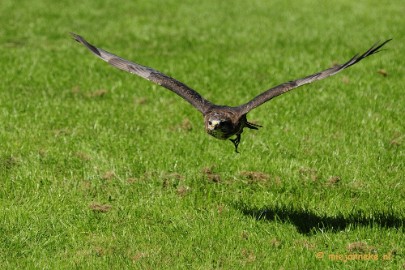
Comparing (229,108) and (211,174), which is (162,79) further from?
(211,174)

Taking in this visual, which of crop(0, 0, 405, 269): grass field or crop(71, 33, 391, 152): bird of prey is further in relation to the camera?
crop(71, 33, 391, 152): bird of prey

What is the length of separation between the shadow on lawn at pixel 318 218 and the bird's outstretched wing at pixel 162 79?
1298 mm

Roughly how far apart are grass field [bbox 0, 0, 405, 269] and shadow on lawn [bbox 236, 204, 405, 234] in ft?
0.08

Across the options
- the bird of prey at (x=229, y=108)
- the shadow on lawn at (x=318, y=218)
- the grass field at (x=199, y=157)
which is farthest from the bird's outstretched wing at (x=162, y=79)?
the shadow on lawn at (x=318, y=218)

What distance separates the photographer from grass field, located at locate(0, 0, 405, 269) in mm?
7277

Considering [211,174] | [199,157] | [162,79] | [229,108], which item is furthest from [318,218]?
[162,79]

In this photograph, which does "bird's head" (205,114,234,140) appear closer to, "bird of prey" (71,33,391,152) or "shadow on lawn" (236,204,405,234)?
"bird of prey" (71,33,391,152)

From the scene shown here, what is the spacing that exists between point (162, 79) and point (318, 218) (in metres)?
2.40

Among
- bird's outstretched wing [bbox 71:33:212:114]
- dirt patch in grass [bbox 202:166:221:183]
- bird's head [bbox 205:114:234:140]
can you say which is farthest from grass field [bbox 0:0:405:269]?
bird's outstretched wing [bbox 71:33:212:114]

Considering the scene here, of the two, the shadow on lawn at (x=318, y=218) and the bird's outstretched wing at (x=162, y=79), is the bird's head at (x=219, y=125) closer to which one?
the bird's outstretched wing at (x=162, y=79)

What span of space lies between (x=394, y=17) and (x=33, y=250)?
13086 mm

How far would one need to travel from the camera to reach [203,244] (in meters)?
7.28

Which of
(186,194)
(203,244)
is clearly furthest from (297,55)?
(203,244)

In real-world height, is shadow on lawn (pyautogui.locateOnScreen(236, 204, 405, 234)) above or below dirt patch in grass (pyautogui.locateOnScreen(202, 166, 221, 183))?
above
